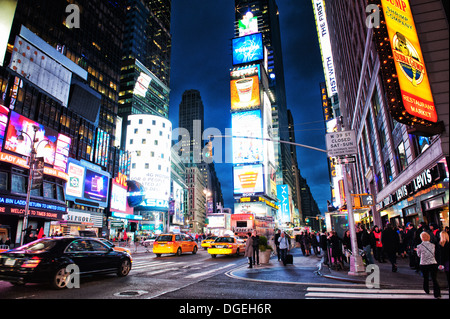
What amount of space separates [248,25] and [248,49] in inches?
410

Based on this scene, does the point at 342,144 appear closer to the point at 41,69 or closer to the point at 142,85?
the point at 41,69

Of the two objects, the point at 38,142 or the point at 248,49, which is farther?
the point at 248,49

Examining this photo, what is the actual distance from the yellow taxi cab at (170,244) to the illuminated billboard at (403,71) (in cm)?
1840

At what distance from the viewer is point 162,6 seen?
136500 millimetres

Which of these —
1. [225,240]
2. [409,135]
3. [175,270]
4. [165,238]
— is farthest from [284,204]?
[175,270]

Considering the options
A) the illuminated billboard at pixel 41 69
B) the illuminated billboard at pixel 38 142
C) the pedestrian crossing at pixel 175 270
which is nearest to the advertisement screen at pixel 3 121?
the illuminated billboard at pixel 38 142

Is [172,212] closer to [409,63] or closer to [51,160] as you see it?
[51,160]

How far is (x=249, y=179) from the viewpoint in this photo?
94312 mm

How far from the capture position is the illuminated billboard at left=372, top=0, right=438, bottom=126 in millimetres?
12453

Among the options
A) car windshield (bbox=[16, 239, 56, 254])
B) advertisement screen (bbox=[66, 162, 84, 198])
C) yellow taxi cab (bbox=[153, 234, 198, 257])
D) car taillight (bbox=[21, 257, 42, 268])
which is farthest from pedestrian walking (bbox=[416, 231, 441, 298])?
advertisement screen (bbox=[66, 162, 84, 198])

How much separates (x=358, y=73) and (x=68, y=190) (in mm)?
42958

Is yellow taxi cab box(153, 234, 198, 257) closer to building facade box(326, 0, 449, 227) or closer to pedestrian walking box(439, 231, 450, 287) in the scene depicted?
building facade box(326, 0, 449, 227)

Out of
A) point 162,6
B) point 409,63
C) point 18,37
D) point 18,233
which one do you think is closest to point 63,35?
point 18,37
